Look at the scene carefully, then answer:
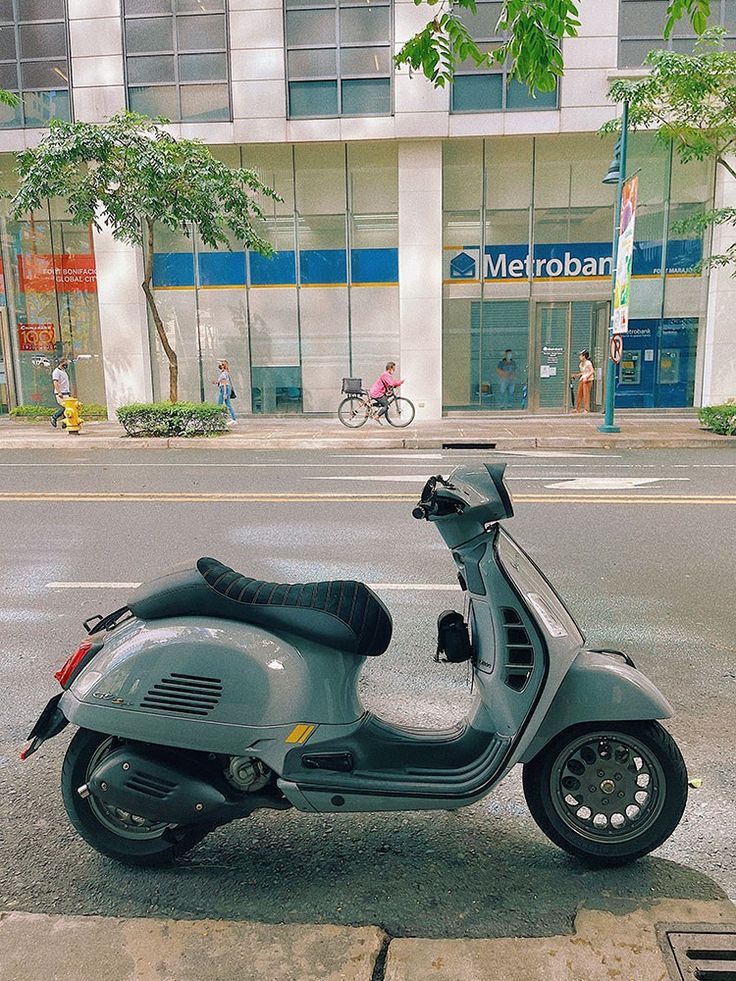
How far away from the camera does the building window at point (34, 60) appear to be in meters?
22.0

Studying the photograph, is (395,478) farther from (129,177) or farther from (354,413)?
(129,177)

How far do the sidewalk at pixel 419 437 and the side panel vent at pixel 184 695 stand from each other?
1435cm

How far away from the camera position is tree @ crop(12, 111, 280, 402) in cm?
1627

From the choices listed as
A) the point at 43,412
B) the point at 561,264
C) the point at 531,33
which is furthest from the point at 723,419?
the point at 43,412

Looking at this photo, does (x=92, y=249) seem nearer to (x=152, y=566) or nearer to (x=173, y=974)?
(x=152, y=566)

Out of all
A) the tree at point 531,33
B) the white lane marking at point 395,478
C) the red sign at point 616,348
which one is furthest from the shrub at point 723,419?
the tree at point 531,33

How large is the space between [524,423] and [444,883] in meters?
19.1

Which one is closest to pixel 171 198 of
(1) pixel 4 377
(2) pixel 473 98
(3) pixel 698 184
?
(2) pixel 473 98

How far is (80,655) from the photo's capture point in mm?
2826

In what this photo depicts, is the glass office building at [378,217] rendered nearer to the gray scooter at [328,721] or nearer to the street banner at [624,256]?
the street banner at [624,256]

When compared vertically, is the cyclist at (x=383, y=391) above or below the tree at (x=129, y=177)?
below

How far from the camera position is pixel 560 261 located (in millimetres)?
22844

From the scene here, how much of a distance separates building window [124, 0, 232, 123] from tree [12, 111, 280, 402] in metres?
4.99

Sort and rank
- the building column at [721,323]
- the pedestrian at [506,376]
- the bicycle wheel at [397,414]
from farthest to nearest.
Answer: the pedestrian at [506,376] → the building column at [721,323] → the bicycle wheel at [397,414]
